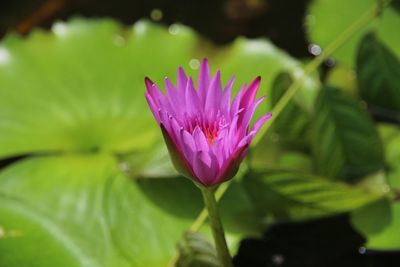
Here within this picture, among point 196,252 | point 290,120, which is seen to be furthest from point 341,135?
point 196,252

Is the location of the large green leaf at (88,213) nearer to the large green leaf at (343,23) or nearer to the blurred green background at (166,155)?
the blurred green background at (166,155)

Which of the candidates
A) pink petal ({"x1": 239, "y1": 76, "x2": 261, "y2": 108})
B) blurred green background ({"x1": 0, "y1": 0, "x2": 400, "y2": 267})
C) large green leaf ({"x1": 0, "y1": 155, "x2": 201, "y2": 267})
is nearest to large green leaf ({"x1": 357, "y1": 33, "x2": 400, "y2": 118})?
blurred green background ({"x1": 0, "y1": 0, "x2": 400, "y2": 267})

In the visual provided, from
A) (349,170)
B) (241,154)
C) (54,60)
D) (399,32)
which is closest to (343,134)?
(349,170)

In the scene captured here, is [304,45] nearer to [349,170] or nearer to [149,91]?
[349,170]

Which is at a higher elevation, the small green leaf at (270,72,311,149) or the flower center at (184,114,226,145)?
the flower center at (184,114,226,145)

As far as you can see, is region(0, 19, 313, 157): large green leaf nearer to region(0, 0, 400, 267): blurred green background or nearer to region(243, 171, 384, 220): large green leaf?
region(0, 0, 400, 267): blurred green background

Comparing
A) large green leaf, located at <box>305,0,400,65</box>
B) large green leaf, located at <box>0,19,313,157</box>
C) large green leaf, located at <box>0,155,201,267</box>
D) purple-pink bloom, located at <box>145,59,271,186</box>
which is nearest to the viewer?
purple-pink bloom, located at <box>145,59,271,186</box>
